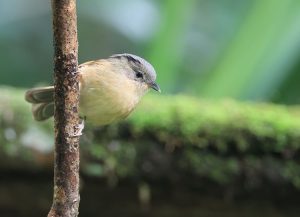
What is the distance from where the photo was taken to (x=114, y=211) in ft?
7.55

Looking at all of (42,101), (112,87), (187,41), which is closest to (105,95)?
(112,87)

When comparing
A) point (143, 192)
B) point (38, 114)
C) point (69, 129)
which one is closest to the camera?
point (69, 129)

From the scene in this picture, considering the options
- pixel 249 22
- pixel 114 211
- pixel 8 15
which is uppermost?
pixel 8 15

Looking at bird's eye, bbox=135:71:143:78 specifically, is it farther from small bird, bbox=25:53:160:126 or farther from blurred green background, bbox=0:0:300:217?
blurred green background, bbox=0:0:300:217

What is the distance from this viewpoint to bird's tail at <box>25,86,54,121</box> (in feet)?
5.62

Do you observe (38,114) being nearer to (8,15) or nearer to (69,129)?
(69,129)

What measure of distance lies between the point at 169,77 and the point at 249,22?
1.49ft

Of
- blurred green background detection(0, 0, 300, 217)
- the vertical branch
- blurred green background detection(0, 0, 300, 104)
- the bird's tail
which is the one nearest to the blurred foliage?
blurred green background detection(0, 0, 300, 217)

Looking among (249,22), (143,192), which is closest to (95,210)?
(143,192)

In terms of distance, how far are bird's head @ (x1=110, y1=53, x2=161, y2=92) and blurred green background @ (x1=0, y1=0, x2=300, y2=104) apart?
157 cm

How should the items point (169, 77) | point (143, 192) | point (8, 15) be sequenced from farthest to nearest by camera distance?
1. point (8, 15)
2. point (169, 77)
3. point (143, 192)

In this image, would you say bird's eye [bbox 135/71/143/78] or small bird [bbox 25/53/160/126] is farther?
bird's eye [bbox 135/71/143/78]

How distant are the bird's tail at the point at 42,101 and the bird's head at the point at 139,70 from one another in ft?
0.69

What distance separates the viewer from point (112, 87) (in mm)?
1591
